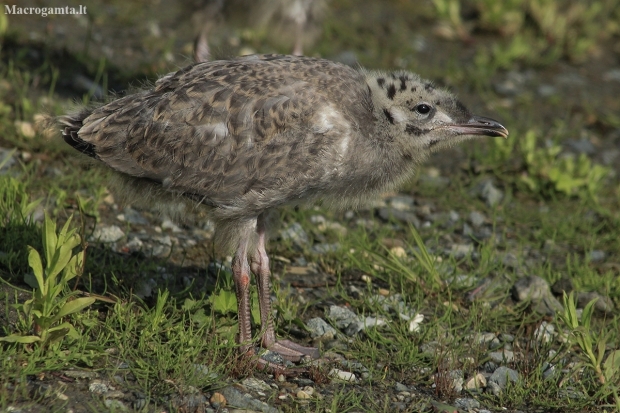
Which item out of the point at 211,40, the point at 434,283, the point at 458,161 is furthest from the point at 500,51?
the point at 434,283

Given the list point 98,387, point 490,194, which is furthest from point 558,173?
point 98,387

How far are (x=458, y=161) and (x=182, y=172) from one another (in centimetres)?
355

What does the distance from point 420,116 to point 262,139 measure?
91 cm

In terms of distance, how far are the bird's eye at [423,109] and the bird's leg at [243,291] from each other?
1195mm

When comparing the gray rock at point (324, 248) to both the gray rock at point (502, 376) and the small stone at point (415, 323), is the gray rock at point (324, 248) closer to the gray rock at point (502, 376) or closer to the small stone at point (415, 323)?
the small stone at point (415, 323)

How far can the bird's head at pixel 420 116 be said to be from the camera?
4.74m

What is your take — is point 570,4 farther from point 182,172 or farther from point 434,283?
point 182,172

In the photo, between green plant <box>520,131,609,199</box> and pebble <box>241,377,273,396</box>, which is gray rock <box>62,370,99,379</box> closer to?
pebble <box>241,377,273,396</box>

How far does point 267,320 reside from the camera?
4.83m

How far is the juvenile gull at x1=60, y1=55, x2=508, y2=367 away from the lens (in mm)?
4527

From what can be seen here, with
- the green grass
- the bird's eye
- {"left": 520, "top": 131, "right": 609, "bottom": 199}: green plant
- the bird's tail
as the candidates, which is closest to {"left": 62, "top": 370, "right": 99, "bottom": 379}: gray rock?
the green grass

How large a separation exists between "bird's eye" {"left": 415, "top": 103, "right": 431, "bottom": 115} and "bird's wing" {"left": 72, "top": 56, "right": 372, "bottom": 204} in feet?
0.87

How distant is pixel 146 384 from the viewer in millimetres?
4125

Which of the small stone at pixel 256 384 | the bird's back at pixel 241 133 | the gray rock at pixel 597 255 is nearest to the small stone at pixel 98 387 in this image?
the small stone at pixel 256 384
